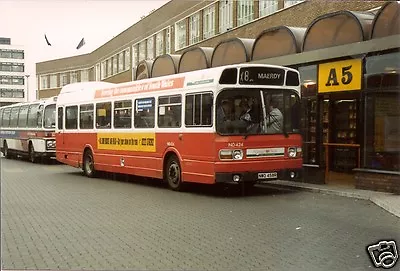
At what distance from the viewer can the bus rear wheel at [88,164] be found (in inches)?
564

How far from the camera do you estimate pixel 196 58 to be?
15562 mm

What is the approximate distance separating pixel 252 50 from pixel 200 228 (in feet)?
27.4

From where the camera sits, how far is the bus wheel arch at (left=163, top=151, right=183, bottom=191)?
11180 millimetres

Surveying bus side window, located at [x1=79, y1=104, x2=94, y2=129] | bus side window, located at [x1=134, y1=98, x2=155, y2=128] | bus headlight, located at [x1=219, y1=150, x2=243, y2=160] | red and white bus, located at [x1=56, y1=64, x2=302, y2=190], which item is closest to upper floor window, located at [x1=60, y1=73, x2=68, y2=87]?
red and white bus, located at [x1=56, y1=64, x2=302, y2=190]

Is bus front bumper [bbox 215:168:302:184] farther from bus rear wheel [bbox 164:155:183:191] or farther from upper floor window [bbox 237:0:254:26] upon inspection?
upper floor window [bbox 237:0:254:26]

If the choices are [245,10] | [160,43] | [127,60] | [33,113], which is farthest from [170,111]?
[33,113]

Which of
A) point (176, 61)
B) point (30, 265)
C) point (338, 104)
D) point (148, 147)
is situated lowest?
point (30, 265)

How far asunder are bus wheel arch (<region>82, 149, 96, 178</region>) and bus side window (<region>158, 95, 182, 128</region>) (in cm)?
340

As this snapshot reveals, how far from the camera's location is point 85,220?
7648 mm

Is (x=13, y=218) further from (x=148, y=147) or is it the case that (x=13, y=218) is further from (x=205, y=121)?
(x=148, y=147)

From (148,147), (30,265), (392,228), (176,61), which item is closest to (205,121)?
(148,147)

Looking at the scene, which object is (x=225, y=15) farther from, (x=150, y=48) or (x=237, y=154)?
Answer: (x=237, y=154)

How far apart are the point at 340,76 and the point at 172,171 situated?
3964 mm

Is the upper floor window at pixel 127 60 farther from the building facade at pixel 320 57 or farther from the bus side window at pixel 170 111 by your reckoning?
the bus side window at pixel 170 111
